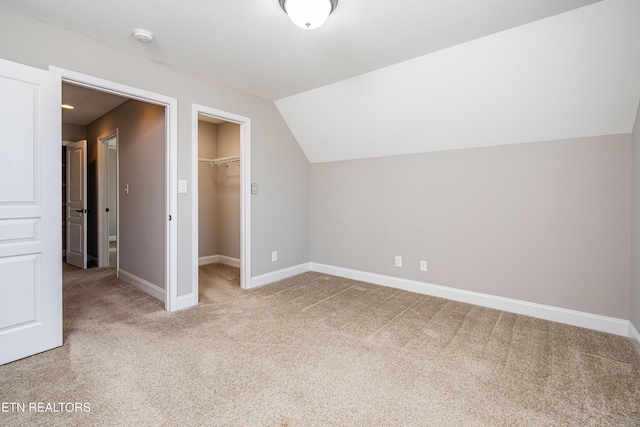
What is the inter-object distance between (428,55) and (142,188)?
3.36 metres

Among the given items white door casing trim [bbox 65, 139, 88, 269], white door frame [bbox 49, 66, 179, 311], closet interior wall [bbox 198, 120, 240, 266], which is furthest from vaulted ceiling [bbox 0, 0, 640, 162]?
white door casing trim [bbox 65, 139, 88, 269]

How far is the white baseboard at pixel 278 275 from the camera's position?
3.72 metres

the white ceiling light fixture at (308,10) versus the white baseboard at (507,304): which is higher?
the white ceiling light fixture at (308,10)

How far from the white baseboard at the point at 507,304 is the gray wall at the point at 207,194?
1833 millimetres

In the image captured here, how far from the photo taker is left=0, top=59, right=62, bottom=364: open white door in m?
1.95

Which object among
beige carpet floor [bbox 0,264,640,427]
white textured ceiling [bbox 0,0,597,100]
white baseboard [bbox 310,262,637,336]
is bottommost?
beige carpet floor [bbox 0,264,640,427]

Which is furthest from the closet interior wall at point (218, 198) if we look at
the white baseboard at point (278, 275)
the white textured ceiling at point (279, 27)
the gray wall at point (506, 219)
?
the white textured ceiling at point (279, 27)

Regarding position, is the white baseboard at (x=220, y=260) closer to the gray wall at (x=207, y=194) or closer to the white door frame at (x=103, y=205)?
the gray wall at (x=207, y=194)

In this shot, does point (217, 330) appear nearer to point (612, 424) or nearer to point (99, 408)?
point (99, 408)

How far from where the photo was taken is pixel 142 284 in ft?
11.7

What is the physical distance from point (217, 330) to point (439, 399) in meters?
1.72

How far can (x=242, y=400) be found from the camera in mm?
1629

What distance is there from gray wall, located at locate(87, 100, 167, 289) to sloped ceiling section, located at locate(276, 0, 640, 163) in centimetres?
162

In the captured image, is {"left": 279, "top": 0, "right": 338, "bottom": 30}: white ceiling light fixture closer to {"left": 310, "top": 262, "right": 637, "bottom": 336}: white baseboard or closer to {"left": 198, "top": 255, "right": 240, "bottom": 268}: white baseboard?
{"left": 310, "top": 262, "right": 637, "bottom": 336}: white baseboard
